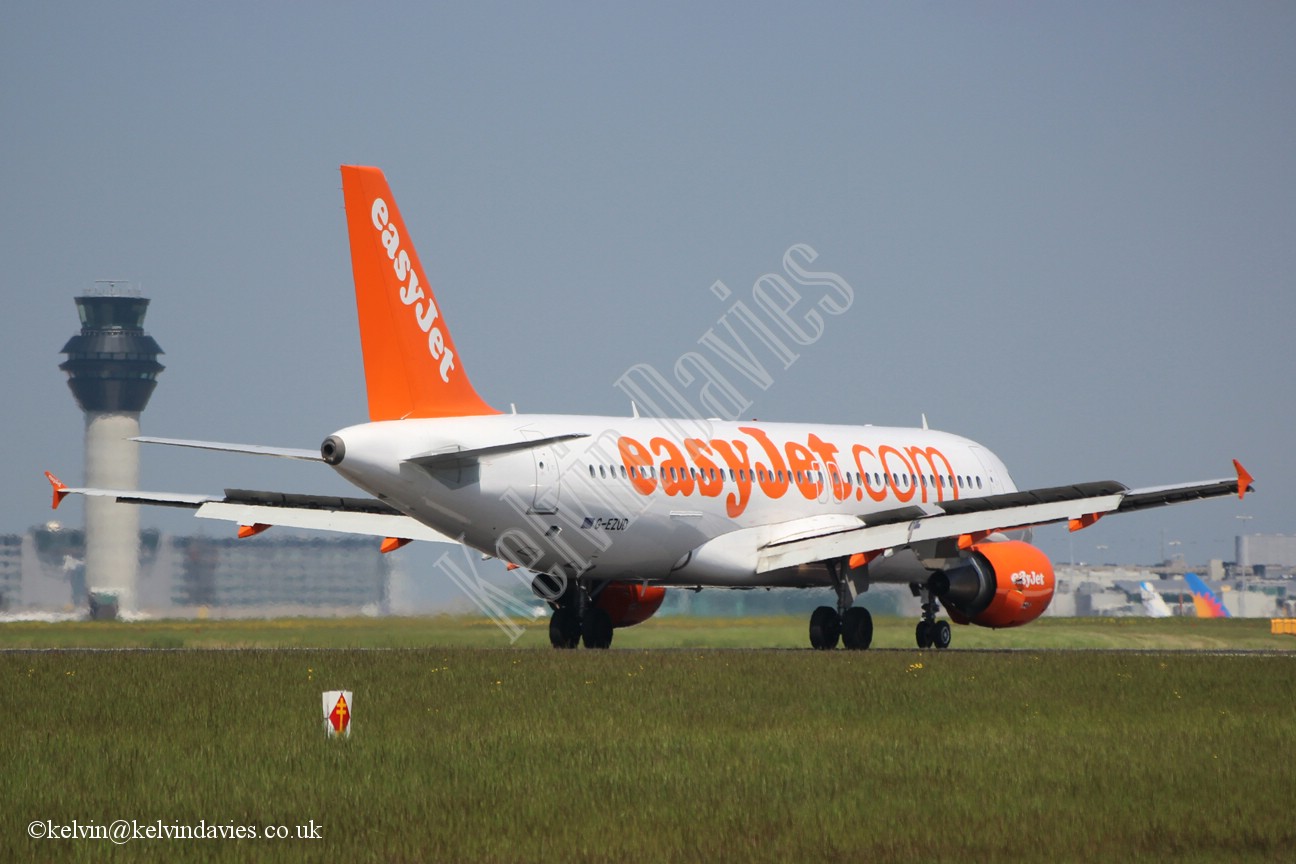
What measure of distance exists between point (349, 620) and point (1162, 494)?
60.7 feet

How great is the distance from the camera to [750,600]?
46.2m

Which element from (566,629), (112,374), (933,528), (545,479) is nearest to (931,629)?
(933,528)

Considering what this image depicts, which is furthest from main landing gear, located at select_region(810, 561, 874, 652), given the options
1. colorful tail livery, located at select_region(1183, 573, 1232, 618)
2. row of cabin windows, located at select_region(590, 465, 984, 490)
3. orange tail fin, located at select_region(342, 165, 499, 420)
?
colorful tail livery, located at select_region(1183, 573, 1232, 618)

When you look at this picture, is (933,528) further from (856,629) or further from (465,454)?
(465,454)

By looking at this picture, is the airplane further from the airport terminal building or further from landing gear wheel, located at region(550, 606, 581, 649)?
the airport terminal building

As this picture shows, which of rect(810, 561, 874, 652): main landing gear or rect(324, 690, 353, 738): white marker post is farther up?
rect(810, 561, 874, 652): main landing gear

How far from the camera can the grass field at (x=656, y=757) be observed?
1390cm

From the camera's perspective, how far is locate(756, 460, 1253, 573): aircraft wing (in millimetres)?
33875

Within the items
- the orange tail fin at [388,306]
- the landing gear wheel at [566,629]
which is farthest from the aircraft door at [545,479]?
the landing gear wheel at [566,629]

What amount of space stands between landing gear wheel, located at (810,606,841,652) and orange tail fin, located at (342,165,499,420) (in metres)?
9.74

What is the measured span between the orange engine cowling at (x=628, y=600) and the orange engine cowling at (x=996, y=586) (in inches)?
218

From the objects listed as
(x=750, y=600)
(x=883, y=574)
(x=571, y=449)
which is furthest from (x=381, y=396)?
(x=750, y=600)

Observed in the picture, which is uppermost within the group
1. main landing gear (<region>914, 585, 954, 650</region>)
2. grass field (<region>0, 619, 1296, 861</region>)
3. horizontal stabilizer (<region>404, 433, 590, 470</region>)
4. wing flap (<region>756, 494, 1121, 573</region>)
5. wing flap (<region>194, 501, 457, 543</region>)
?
horizontal stabilizer (<region>404, 433, 590, 470</region>)

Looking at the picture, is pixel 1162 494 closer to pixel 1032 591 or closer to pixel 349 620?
pixel 1032 591
